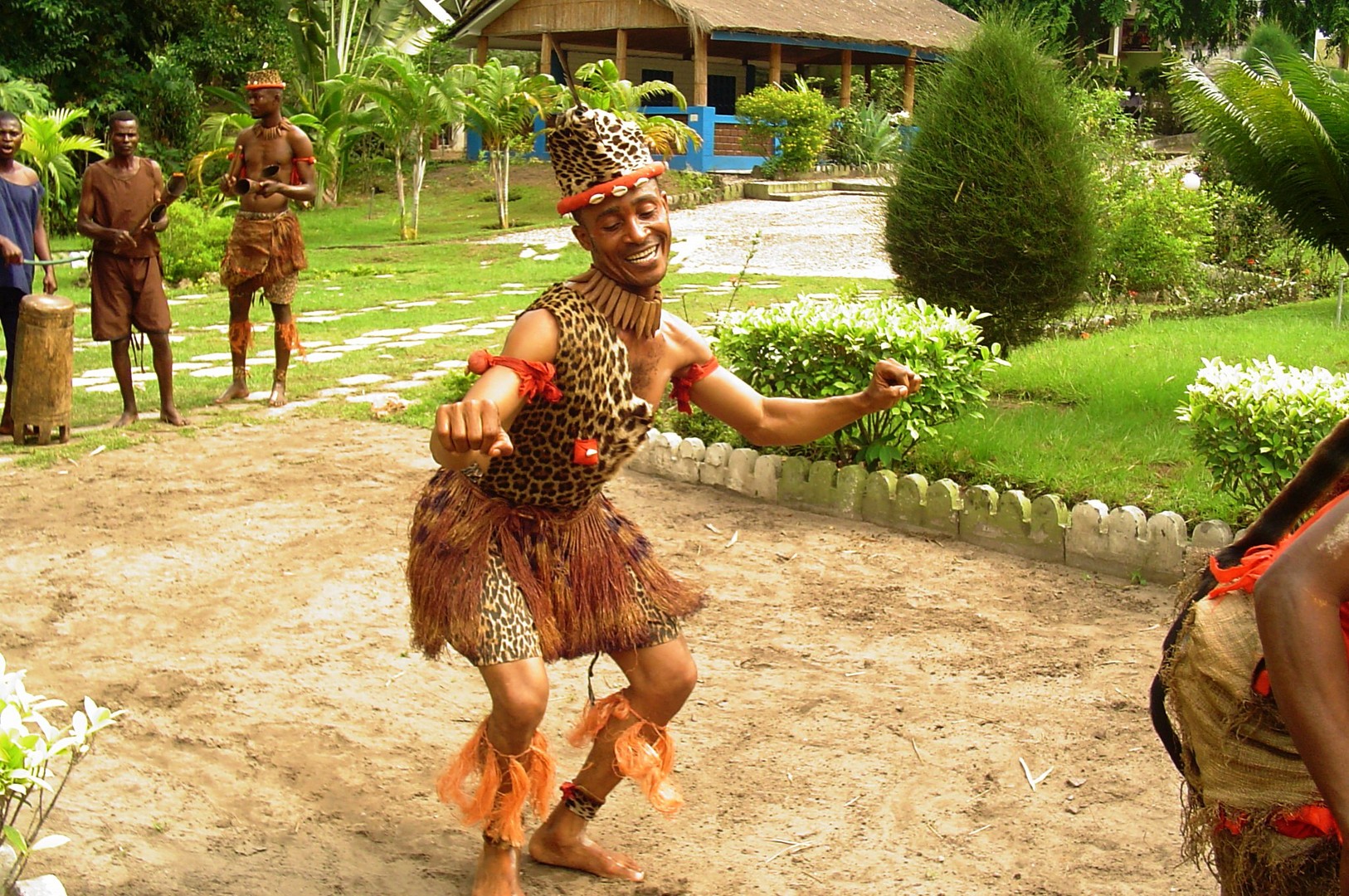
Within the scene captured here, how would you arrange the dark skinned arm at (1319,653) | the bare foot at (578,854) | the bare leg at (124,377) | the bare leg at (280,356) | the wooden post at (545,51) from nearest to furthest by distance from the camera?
1. the dark skinned arm at (1319,653)
2. the bare foot at (578,854)
3. the bare leg at (124,377)
4. the bare leg at (280,356)
5. the wooden post at (545,51)

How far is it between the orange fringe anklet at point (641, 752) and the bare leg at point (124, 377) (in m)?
5.98

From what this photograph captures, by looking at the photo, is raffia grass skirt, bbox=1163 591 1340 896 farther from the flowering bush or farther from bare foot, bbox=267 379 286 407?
bare foot, bbox=267 379 286 407

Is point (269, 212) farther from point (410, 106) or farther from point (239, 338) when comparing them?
point (410, 106)

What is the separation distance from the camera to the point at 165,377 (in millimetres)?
8594

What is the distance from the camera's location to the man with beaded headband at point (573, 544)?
10.4 ft

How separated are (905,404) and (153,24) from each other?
75.0 ft

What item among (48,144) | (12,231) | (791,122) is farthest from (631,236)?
(791,122)

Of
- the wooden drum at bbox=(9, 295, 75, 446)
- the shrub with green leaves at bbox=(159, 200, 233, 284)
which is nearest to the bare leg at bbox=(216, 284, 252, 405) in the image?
the wooden drum at bbox=(9, 295, 75, 446)

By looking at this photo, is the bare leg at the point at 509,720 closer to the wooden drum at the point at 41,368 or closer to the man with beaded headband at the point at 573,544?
the man with beaded headband at the point at 573,544

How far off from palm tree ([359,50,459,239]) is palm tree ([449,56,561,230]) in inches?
14.2

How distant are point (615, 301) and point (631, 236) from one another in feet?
0.54

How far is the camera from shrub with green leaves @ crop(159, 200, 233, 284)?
15852 mm

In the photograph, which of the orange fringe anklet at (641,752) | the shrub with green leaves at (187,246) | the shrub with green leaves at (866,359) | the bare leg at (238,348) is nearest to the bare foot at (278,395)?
the bare leg at (238,348)

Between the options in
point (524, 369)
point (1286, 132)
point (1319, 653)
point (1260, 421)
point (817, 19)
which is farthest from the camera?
point (817, 19)
